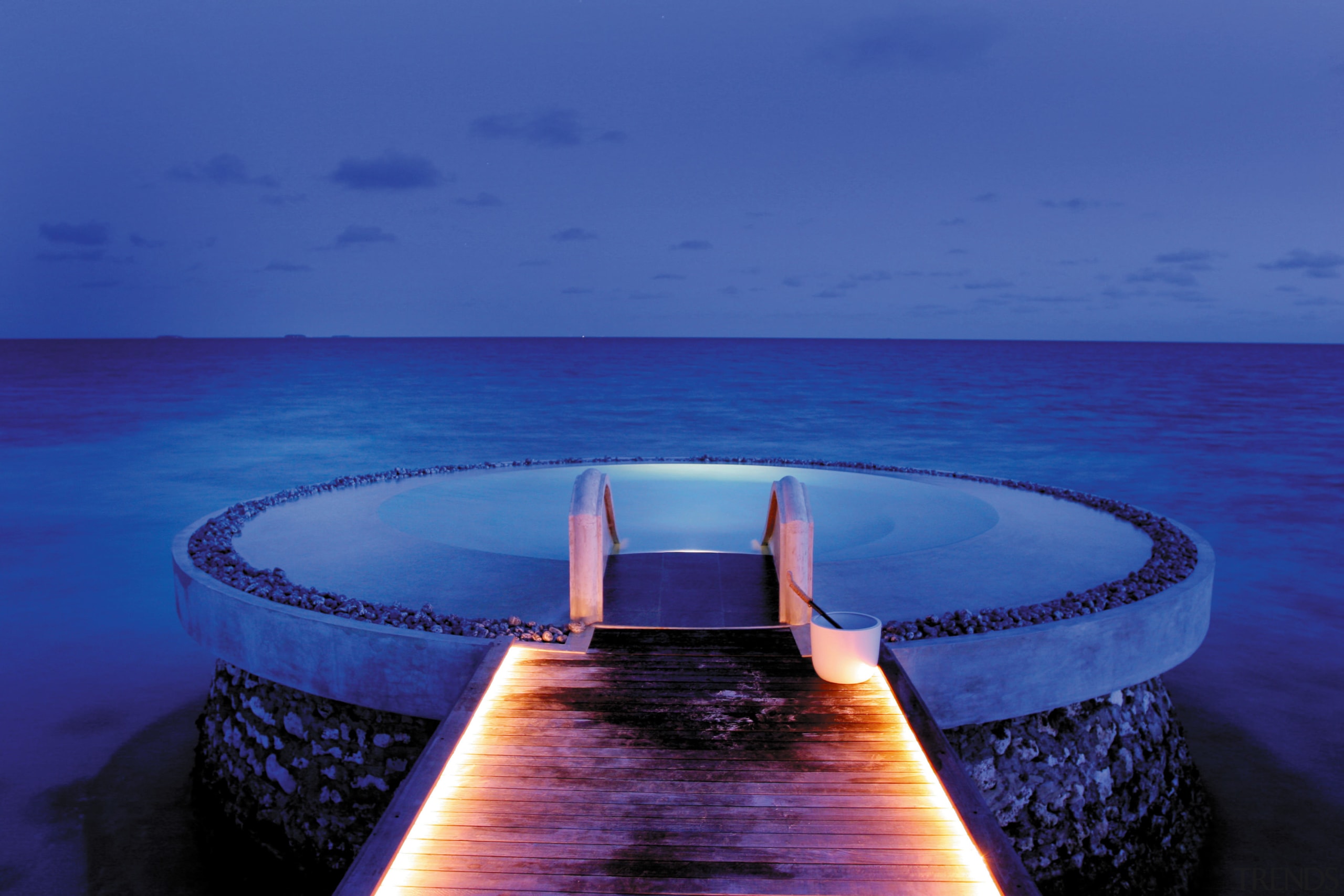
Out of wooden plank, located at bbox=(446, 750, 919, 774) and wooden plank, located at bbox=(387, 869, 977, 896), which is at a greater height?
wooden plank, located at bbox=(446, 750, 919, 774)

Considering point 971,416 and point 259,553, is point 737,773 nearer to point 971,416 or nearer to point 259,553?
point 259,553

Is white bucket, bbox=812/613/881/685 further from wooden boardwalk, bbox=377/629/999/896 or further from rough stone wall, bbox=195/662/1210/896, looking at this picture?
rough stone wall, bbox=195/662/1210/896

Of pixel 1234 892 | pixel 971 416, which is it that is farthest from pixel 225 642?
pixel 971 416

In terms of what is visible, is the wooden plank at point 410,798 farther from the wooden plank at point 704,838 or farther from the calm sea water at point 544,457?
the calm sea water at point 544,457

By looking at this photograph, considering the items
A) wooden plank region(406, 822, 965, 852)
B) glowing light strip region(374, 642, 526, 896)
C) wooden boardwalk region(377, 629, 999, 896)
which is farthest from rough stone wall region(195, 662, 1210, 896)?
wooden plank region(406, 822, 965, 852)

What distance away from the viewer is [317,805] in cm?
609

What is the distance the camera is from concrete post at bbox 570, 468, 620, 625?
18.6 ft

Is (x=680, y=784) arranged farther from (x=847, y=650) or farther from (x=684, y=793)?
(x=847, y=650)

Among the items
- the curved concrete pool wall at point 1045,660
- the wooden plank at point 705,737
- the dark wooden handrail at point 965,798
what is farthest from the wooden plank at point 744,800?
the curved concrete pool wall at point 1045,660

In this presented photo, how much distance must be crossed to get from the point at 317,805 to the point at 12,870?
9.71ft

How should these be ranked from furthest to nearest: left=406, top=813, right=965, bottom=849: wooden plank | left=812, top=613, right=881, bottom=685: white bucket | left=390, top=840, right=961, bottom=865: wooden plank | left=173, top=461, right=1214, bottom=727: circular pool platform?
1. left=173, top=461, right=1214, bottom=727: circular pool platform
2. left=812, top=613, right=881, bottom=685: white bucket
3. left=406, top=813, right=965, bottom=849: wooden plank
4. left=390, top=840, right=961, bottom=865: wooden plank

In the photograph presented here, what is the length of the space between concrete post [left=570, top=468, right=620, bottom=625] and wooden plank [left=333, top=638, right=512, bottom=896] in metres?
0.82

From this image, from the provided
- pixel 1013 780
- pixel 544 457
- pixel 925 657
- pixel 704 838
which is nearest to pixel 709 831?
pixel 704 838

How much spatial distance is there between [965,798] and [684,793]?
1.15 metres
